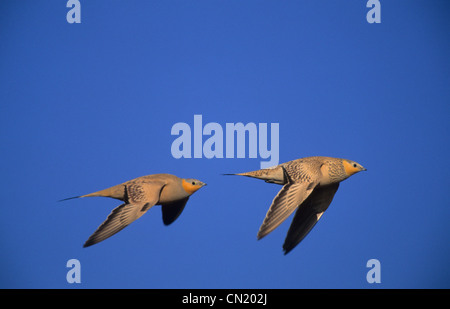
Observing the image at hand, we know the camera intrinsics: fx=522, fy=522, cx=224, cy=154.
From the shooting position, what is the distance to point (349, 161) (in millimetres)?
7527

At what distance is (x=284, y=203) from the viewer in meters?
6.68

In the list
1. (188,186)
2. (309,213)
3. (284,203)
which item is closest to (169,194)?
(188,186)

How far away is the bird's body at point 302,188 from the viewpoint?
6.61 meters

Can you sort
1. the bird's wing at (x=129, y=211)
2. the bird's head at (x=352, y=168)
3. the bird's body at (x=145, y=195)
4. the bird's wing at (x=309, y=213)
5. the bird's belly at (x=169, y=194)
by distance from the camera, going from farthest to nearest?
1. the bird's wing at (x=309, y=213)
2. the bird's belly at (x=169, y=194)
3. the bird's head at (x=352, y=168)
4. the bird's body at (x=145, y=195)
5. the bird's wing at (x=129, y=211)

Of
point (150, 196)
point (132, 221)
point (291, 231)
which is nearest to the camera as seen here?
point (132, 221)

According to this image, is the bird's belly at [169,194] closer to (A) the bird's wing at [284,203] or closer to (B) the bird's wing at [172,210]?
(B) the bird's wing at [172,210]

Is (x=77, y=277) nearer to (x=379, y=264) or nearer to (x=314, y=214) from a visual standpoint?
(x=314, y=214)

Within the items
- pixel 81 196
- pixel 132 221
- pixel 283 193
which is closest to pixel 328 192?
pixel 283 193

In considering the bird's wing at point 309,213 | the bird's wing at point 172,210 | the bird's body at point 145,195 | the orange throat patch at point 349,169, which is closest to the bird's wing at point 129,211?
the bird's body at point 145,195

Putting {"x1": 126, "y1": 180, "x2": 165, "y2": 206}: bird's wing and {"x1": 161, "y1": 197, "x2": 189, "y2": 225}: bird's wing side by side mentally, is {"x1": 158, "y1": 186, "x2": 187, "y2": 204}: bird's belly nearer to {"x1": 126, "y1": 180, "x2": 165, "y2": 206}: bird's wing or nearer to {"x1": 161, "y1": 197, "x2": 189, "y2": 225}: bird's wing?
{"x1": 126, "y1": 180, "x2": 165, "y2": 206}: bird's wing

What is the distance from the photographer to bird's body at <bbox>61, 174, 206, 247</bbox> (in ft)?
22.4

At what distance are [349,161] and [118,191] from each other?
3376 mm

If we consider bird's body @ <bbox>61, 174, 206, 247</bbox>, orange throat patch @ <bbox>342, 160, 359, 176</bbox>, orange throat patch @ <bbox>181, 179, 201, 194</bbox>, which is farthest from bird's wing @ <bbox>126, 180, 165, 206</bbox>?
orange throat patch @ <bbox>342, 160, 359, 176</bbox>

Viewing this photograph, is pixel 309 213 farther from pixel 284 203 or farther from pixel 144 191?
pixel 144 191
